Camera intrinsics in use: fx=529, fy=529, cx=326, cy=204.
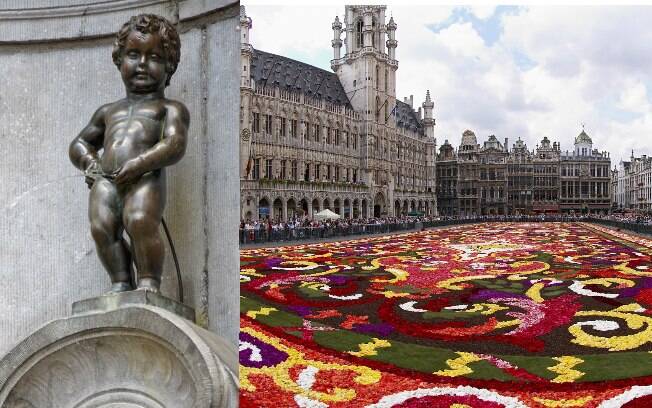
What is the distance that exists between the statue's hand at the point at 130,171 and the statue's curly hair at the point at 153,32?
52cm

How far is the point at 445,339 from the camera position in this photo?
4.35m

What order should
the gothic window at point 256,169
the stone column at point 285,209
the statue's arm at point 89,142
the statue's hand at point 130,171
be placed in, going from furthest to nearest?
the stone column at point 285,209 < the gothic window at point 256,169 < the statue's arm at point 89,142 < the statue's hand at point 130,171

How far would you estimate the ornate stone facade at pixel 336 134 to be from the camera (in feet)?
125

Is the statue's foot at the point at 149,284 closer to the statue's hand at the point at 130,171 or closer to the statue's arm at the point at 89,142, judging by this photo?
the statue's hand at the point at 130,171

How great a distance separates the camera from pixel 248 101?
35969 millimetres

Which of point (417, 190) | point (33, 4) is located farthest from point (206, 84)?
point (417, 190)

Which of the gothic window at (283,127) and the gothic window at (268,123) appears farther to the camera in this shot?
the gothic window at (283,127)

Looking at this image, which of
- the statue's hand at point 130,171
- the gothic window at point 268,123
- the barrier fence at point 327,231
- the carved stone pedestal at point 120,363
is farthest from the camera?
the gothic window at point 268,123

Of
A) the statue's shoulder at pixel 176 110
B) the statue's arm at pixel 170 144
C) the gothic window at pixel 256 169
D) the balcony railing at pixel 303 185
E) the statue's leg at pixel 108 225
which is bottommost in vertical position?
the statue's leg at pixel 108 225

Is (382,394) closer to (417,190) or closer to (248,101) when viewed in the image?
(248,101)

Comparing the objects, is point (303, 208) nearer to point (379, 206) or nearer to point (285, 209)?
point (285, 209)

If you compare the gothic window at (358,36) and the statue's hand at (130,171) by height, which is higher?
the gothic window at (358,36)

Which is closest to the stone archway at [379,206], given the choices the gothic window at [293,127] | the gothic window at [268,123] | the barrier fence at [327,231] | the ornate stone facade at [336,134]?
the ornate stone facade at [336,134]

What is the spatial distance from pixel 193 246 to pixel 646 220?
2743 centimetres
